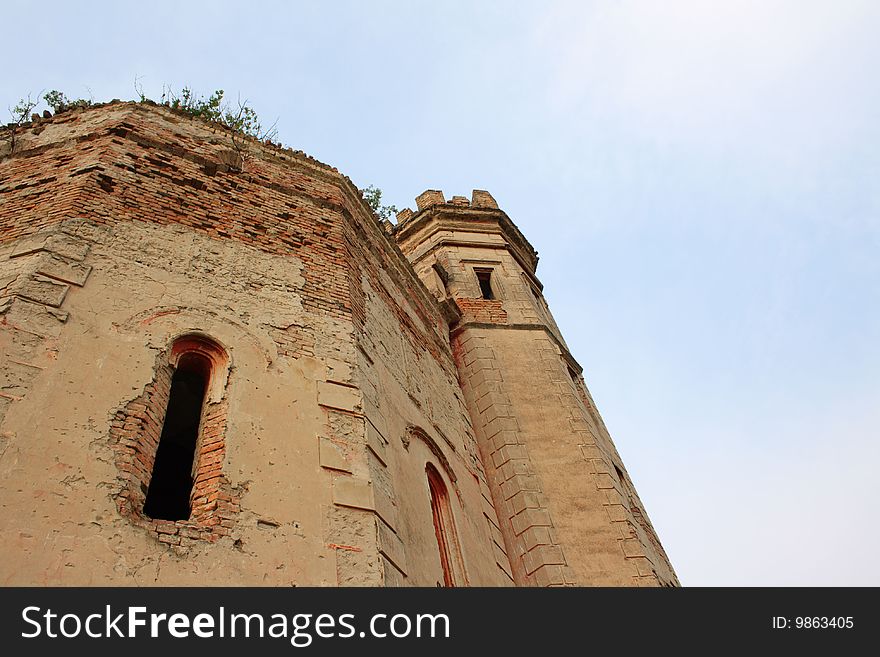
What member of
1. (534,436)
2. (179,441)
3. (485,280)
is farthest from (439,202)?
(179,441)

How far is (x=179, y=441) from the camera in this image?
22.5 feet

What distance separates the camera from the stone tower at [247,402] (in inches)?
171

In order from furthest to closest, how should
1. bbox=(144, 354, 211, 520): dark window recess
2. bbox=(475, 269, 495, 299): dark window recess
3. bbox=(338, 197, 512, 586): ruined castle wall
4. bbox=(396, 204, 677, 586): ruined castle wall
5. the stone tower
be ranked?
1. bbox=(475, 269, 495, 299): dark window recess
2. bbox=(396, 204, 677, 586): ruined castle wall
3. bbox=(144, 354, 211, 520): dark window recess
4. bbox=(338, 197, 512, 586): ruined castle wall
5. the stone tower

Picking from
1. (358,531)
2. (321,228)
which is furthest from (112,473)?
(321,228)

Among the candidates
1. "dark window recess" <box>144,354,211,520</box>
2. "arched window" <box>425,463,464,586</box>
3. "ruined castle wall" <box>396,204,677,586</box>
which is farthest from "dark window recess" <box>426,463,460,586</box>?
"dark window recess" <box>144,354,211,520</box>

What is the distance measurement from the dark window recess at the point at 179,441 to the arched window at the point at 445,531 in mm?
2234

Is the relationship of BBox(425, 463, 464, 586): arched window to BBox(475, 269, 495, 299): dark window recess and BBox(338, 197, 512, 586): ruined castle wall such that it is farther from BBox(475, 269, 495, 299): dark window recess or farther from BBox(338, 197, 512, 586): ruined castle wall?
BBox(475, 269, 495, 299): dark window recess

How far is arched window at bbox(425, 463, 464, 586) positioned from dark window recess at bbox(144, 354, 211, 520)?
223 centimetres

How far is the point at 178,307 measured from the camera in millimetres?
5809

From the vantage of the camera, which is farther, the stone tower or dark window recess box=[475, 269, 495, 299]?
dark window recess box=[475, 269, 495, 299]

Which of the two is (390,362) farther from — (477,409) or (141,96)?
(141,96)

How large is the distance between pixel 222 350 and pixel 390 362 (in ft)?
7.09

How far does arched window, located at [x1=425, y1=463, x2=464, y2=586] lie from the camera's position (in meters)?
6.35
